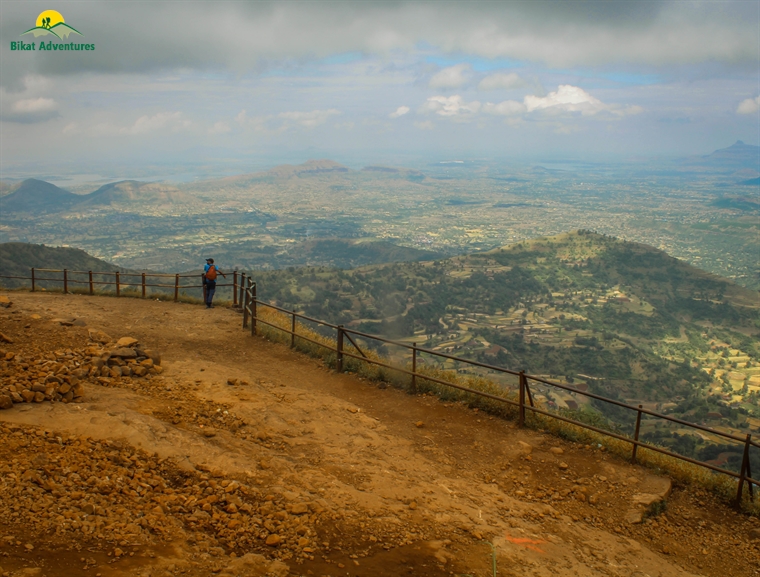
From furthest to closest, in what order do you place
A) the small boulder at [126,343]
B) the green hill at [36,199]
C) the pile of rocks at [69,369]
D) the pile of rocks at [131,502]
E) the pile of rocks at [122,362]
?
the green hill at [36,199]
the small boulder at [126,343]
the pile of rocks at [122,362]
the pile of rocks at [69,369]
the pile of rocks at [131,502]

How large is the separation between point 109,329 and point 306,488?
8.94 m

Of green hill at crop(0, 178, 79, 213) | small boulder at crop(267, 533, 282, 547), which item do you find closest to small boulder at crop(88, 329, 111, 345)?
small boulder at crop(267, 533, 282, 547)

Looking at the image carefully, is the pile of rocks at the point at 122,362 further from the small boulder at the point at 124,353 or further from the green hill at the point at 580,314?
the green hill at the point at 580,314

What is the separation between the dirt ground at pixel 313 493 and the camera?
16.7ft

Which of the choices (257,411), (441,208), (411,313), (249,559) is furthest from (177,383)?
(441,208)

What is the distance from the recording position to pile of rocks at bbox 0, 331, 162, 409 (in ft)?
24.9

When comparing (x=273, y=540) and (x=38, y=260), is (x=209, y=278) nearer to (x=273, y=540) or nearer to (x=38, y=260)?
(x=273, y=540)

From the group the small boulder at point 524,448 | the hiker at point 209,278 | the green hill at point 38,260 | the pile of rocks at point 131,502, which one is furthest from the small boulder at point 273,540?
the green hill at point 38,260

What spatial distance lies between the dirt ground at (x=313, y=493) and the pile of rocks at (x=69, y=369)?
0.16 m

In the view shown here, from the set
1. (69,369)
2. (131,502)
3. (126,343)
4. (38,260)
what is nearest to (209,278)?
(126,343)

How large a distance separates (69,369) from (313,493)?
495 centimetres

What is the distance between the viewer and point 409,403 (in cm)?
1017

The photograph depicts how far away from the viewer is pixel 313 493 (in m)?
6.54

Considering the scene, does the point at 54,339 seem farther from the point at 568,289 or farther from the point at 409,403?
the point at 568,289
